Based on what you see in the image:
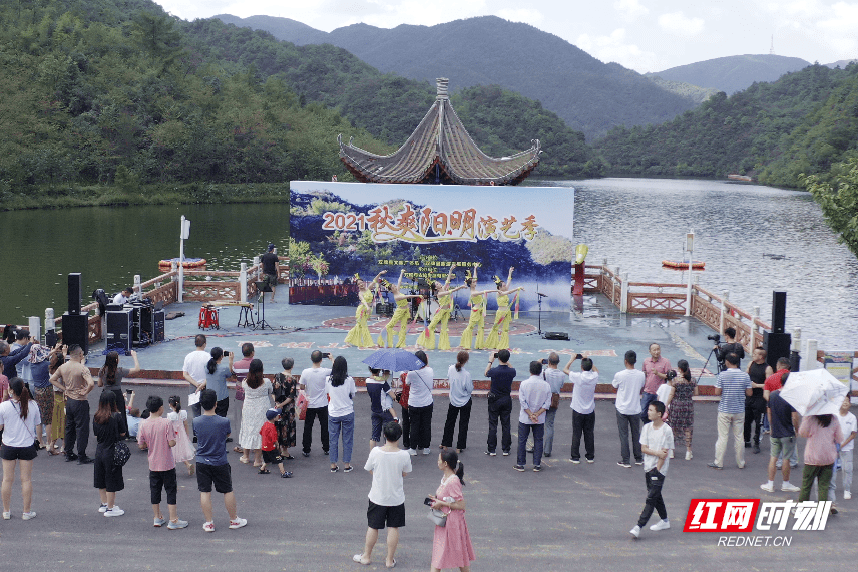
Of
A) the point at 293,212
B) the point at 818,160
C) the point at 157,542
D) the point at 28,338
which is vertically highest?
the point at 818,160

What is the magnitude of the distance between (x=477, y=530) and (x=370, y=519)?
5.35ft

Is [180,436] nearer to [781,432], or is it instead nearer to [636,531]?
[636,531]

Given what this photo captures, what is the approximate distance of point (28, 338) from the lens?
43.7ft

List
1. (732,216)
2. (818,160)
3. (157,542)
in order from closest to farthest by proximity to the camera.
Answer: (157,542) → (732,216) → (818,160)

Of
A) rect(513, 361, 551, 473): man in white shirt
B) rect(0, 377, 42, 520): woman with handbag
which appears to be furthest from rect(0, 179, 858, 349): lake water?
rect(0, 377, 42, 520): woman with handbag

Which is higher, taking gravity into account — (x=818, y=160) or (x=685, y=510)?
(x=818, y=160)

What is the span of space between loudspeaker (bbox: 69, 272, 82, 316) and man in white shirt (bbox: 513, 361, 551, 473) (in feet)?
32.8

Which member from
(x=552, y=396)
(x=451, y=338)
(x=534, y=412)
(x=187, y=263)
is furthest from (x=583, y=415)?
(x=187, y=263)

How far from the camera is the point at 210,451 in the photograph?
9.40m

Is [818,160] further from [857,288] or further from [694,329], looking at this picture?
[694,329]

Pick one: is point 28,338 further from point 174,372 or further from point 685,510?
point 685,510

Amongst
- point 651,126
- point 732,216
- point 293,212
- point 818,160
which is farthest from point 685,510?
point 651,126

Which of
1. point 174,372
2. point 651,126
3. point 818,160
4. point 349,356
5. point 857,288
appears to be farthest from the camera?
point 651,126

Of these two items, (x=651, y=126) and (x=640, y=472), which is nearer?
(x=640, y=472)
